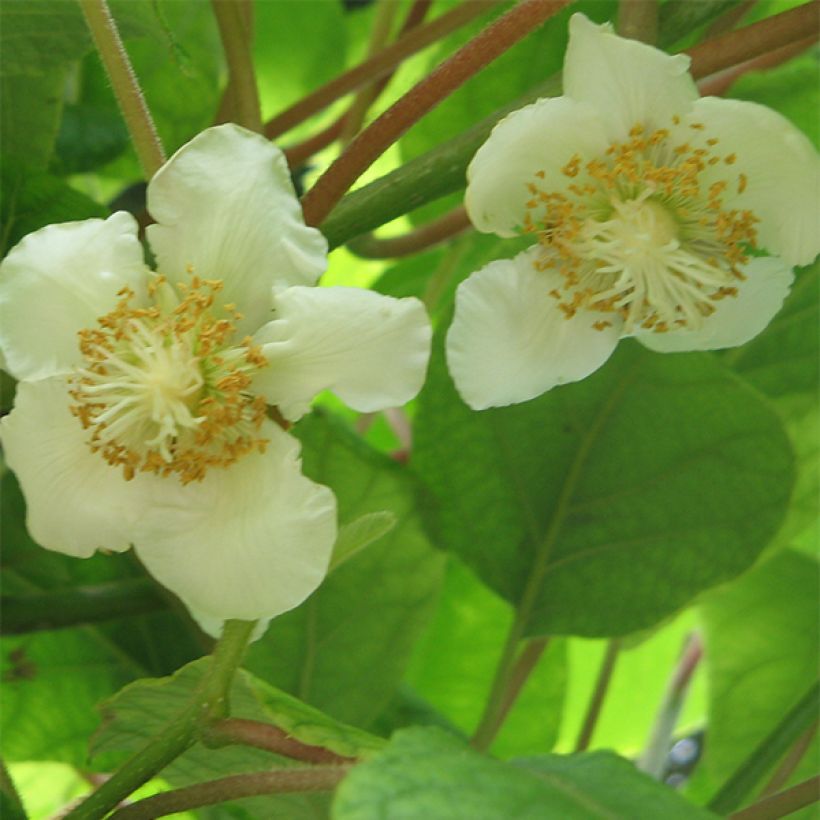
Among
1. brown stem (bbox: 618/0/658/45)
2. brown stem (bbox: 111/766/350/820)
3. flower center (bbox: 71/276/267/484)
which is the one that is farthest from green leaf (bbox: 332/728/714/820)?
brown stem (bbox: 618/0/658/45)

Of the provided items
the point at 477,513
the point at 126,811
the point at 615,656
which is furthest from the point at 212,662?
the point at 615,656

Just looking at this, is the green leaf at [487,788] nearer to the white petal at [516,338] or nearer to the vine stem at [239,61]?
the white petal at [516,338]

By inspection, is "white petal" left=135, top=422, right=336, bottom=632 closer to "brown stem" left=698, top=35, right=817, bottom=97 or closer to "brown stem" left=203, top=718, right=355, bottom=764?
"brown stem" left=203, top=718, right=355, bottom=764

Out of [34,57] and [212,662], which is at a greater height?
[34,57]

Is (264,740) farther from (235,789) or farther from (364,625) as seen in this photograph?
(364,625)

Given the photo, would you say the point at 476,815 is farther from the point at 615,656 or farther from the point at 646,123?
the point at 615,656
